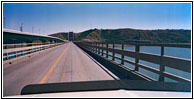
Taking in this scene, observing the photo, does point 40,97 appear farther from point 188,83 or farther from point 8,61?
point 8,61

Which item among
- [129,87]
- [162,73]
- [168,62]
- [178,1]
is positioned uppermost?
[178,1]

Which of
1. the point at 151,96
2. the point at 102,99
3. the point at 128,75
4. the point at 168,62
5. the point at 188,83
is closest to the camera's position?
the point at 102,99

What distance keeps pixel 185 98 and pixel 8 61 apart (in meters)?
14.5

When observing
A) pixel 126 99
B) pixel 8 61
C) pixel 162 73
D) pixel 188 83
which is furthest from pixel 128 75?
pixel 8 61

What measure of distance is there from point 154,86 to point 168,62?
3.15ft

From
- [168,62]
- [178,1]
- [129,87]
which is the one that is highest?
[178,1]

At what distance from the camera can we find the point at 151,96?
5188 millimetres

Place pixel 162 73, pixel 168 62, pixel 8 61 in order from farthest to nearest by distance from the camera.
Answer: pixel 8 61, pixel 162 73, pixel 168 62

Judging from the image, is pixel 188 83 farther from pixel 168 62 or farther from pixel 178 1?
pixel 178 1

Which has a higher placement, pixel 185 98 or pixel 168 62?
pixel 168 62

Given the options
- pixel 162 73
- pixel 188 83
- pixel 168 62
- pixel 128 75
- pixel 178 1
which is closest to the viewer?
pixel 188 83

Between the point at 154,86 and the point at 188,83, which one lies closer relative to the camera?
the point at 188,83

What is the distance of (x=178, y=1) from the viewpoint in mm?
7430

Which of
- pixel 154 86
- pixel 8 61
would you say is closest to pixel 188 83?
pixel 154 86
